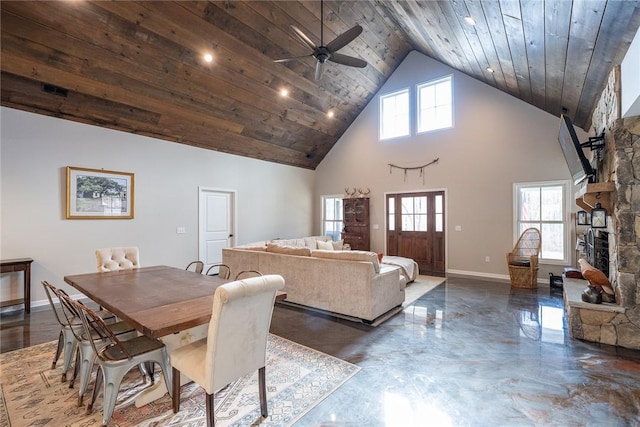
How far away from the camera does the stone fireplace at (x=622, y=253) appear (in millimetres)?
3006

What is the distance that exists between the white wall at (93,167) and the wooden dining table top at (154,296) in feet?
7.94

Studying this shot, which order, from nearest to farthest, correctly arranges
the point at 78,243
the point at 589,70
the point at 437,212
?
the point at 589,70, the point at 78,243, the point at 437,212

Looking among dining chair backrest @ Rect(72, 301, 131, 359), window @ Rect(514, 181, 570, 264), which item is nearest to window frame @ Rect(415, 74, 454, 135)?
window @ Rect(514, 181, 570, 264)

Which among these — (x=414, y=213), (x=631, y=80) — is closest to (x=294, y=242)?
(x=414, y=213)

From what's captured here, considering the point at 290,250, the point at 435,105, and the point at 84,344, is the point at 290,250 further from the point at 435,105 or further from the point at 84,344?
the point at 435,105

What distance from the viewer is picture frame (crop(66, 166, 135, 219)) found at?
477 cm

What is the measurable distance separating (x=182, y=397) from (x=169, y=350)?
0.37m

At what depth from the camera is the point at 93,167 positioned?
4980 mm

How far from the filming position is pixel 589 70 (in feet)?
11.3

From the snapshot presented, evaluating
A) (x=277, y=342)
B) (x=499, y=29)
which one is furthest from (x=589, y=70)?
(x=277, y=342)

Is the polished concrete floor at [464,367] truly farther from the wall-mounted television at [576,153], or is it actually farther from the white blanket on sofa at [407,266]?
the wall-mounted television at [576,153]

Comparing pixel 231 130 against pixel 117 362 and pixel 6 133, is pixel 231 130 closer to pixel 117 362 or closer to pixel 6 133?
pixel 6 133

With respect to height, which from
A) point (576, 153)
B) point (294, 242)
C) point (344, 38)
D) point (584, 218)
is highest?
point (344, 38)

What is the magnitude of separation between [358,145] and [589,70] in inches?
211
